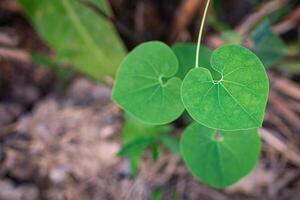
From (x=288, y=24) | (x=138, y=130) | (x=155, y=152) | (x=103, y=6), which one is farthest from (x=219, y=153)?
(x=288, y=24)

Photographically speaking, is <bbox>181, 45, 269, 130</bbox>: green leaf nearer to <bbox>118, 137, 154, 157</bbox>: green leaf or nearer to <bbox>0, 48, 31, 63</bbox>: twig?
<bbox>118, 137, 154, 157</bbox>: green leaf

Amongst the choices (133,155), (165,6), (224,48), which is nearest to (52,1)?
(165,6)

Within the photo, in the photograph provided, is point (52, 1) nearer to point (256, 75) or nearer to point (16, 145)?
point (16, 145)

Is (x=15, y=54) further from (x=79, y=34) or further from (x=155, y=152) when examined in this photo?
(x=155, y=152)

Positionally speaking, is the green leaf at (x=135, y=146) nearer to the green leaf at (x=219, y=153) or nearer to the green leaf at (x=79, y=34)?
the green leaf at (x=219, y=153)

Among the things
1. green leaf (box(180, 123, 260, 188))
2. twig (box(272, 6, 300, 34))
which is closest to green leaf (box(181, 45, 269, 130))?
green leaf (box(180, 123, 260, 188))
